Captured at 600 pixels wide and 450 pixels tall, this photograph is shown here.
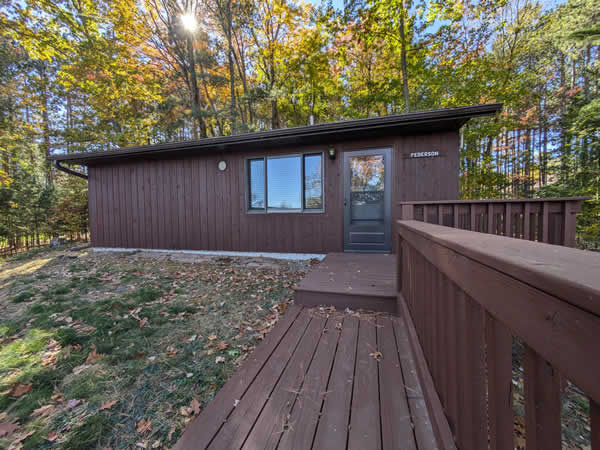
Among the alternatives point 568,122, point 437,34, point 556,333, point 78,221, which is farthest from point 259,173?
point 568,122

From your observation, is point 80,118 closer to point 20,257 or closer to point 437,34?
point 20,257

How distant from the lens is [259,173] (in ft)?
17.5

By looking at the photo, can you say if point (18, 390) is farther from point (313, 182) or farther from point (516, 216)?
point (313, 182)

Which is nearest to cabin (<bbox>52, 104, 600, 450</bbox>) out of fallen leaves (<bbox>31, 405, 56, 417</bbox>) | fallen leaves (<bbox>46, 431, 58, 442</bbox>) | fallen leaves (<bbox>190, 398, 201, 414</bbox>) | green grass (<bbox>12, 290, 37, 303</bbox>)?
fallen leaves (<bbox>190, 398, 201, 414</bbox>)

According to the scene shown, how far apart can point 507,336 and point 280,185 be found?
483cm

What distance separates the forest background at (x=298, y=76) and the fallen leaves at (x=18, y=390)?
7.76 metres

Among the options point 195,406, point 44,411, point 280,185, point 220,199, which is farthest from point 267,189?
point 44,411

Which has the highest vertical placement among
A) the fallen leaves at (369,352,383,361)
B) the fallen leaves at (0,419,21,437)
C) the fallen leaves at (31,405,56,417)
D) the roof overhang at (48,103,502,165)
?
the roof overhang at (48,103,502,165)

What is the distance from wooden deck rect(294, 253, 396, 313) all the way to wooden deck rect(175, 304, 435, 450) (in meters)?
0.39

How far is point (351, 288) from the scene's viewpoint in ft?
8.30

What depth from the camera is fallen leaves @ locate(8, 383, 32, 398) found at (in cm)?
162

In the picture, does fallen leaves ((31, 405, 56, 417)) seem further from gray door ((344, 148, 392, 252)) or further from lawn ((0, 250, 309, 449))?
gray door ((344, 148, 392, 252))

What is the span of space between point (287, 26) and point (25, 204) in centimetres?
1186

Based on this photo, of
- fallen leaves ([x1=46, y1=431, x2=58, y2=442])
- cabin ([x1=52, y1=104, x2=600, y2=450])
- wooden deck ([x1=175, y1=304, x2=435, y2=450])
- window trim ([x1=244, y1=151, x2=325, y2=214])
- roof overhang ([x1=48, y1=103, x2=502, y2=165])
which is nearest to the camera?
cabin ([x1=52, y1=104, x2=600, y2=450])
